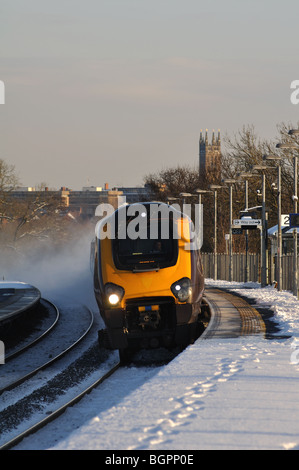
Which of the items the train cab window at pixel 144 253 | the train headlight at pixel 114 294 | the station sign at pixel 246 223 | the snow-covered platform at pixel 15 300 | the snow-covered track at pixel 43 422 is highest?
the station sign at pixel 246 223

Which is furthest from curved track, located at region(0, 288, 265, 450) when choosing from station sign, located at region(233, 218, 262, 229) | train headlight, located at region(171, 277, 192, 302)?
station sign, located at region(233, 218, 262, 229)

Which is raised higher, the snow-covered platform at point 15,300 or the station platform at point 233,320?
the snow-covered platform at point 15,300

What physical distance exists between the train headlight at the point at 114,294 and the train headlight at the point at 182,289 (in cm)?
106

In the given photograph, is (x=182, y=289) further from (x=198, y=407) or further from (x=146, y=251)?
(x=198, y=407)

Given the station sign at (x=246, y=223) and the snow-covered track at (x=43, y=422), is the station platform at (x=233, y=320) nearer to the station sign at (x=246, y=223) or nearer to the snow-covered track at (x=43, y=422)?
the snow-covered track at (x=43, y=422)

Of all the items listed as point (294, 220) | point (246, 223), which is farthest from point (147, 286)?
point (246, 223)

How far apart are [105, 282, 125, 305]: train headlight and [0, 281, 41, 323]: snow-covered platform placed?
7.34 metres

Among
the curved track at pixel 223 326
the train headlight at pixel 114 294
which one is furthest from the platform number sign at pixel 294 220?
the train headlight at pixel 114 294

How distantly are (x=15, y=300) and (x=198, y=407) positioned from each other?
24.9m

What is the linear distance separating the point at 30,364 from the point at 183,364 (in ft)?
21.9

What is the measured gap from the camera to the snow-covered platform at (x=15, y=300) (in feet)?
87.7

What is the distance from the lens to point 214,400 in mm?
10891
